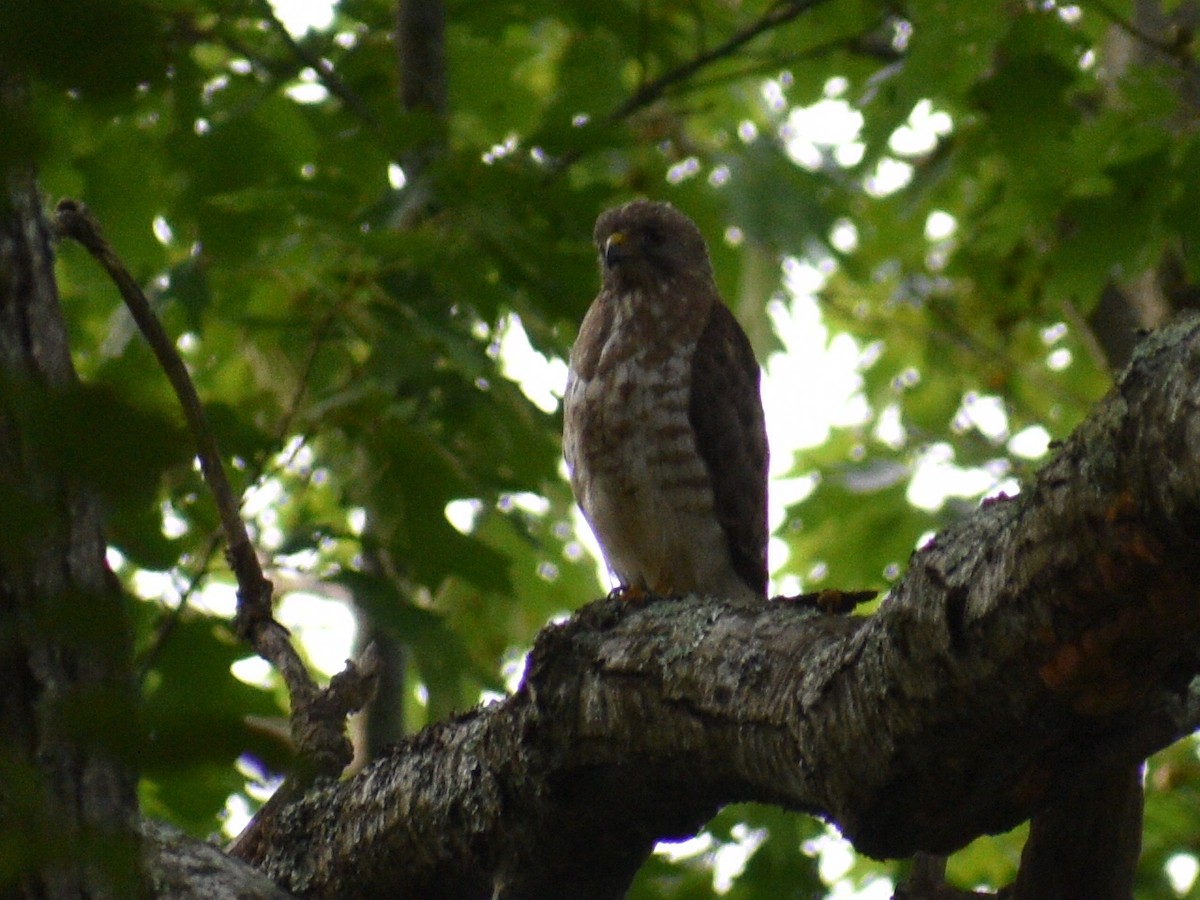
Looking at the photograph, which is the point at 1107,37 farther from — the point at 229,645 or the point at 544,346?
the point at 229,645

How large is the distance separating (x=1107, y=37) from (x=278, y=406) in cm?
413

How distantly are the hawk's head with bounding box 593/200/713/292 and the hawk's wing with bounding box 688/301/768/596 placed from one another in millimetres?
379

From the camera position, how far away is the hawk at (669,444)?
4.72 m

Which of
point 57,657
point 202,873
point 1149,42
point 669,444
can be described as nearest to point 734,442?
point 669,444

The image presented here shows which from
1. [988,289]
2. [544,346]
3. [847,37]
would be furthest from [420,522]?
[988,289]

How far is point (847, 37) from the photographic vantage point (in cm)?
589

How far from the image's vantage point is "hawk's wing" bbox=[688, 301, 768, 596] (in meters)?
4.81

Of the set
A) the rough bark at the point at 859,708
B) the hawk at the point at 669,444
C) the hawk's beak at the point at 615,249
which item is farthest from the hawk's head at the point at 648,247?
the rough bark at the point at 859,708

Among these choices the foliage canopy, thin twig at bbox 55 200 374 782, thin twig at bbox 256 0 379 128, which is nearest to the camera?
thin twig at bbox 55 200 374 782

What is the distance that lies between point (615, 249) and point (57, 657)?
447 cm

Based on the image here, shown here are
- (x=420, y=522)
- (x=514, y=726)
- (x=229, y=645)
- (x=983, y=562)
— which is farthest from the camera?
(x=420, y=522)

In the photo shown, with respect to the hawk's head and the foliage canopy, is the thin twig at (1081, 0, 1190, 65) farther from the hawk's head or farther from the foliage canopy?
the hawk's head

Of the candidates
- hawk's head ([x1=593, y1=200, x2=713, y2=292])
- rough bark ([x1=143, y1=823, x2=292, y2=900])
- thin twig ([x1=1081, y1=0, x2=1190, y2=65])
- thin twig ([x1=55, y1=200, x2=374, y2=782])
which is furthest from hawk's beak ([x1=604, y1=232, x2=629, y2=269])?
rough bark ([x1=143, y1=823, x2=292, y2=900])

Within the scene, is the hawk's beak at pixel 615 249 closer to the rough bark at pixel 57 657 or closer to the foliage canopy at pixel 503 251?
the foliage canopy at pixel 503 251
